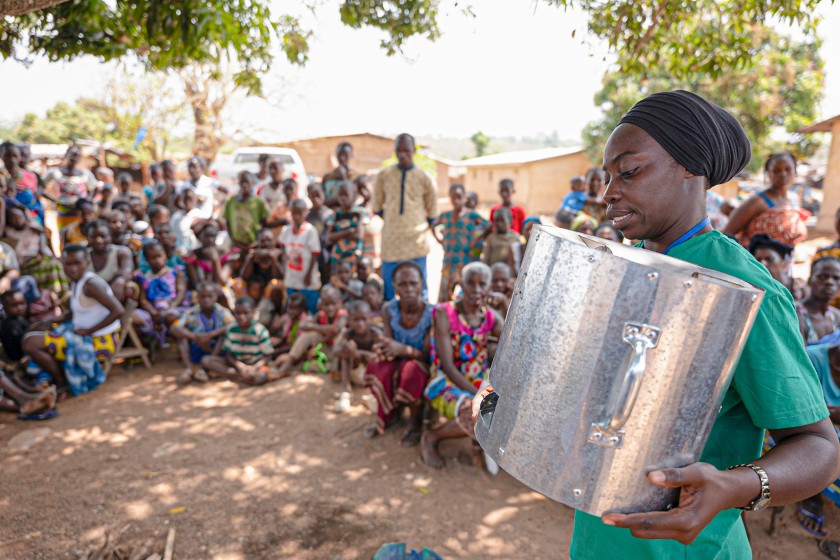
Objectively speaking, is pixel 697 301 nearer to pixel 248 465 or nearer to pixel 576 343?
pixel 576 343

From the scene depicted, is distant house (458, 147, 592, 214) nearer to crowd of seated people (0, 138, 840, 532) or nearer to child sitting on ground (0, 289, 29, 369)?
crowd of seated people (0, 138, 840, 532)

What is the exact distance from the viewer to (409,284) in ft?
13.5

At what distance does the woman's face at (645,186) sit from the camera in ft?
3.50

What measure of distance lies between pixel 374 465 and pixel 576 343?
3.12m

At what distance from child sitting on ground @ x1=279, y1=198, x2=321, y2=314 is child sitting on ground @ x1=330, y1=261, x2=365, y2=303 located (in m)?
0.27

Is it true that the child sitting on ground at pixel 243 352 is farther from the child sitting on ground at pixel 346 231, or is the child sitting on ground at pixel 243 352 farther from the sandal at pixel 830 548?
the sandal at pixel 830 548

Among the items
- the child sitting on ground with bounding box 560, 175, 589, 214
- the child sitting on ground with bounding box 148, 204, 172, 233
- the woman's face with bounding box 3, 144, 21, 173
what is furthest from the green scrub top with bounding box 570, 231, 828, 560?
the woman's face with bounding box 3, 144, 21, 173

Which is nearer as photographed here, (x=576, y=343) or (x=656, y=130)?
(x=576, y=343)

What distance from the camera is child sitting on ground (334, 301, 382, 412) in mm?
4633

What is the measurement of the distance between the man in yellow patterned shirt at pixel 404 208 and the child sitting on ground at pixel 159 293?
2.42 metres

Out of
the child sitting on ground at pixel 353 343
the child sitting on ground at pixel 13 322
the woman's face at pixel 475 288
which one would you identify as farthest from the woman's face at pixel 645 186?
the child sitting on ground at pixel 13 322

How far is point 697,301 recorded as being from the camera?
82 centimetres

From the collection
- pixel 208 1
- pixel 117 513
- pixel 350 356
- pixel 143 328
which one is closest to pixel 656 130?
pixel 208 1

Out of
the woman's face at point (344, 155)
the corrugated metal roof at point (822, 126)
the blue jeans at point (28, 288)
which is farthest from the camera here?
the corrugated metal roof at point (822, 126)
